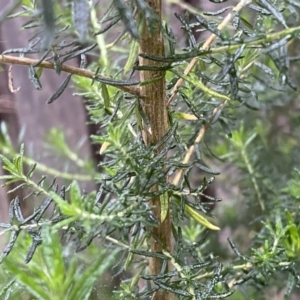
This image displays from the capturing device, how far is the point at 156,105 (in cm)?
29

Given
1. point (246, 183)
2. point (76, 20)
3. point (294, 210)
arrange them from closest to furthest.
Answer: point (76, 20) < point (294, 210) < point (246, 183)

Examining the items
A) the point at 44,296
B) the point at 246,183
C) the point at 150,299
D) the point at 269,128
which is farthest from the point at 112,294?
the point at 269,128

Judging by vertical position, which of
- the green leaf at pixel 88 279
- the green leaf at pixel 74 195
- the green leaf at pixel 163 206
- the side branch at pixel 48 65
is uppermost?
the side branch at pixel 48 65

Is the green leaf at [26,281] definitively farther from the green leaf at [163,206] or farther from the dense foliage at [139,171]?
the green leaf at [163,206]

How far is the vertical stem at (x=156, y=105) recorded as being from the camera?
0.87 ft

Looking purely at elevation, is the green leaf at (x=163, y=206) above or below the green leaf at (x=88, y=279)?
below

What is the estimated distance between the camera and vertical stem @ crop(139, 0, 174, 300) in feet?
0.87

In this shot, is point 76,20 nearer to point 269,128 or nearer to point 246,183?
point 246,183

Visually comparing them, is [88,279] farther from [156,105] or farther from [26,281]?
[156,105]

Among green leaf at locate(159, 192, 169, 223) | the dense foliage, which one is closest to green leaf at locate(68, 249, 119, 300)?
the dense foliage

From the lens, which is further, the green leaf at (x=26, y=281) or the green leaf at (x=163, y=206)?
the green leaf at (x=163, y=206)

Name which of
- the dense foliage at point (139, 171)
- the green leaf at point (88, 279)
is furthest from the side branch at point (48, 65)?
the green leaf at point (88, 279)

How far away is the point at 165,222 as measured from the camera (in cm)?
32

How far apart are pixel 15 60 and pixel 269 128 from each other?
21.0 inches
